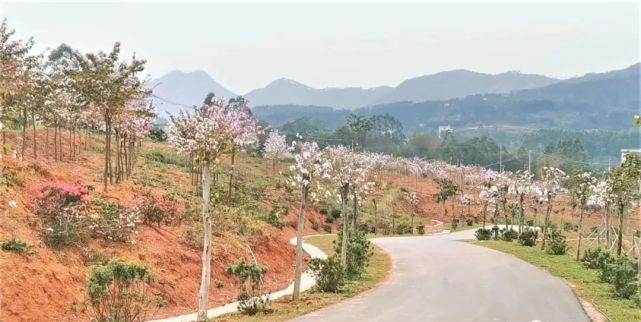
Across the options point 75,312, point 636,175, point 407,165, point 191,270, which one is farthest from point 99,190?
point 407,165

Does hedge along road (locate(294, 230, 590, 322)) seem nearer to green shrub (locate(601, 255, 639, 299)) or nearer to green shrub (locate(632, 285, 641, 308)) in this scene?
green shrub (locate(601, 255, 639, 299))

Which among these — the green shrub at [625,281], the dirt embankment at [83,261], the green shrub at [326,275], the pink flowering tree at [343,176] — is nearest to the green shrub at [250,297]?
the dirt embankment at [83,261]

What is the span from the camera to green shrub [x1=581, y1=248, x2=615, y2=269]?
2381cm

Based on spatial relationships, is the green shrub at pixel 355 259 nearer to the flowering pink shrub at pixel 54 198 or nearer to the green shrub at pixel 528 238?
the flowering pink shrub at pixel 54 198

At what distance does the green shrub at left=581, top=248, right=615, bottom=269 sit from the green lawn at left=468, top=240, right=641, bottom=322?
12.5 inches

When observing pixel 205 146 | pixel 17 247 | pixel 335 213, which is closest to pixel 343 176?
pixel 205 146

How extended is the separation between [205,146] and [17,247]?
5366 mm

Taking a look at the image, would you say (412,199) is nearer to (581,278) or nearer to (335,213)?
(335,213)

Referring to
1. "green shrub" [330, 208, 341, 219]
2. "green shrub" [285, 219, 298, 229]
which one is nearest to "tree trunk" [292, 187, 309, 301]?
"green shrub" [285, 219, 298, 229]

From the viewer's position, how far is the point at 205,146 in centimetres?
1395

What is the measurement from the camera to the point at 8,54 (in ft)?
73.6

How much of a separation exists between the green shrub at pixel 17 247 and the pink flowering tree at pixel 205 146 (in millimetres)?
4594

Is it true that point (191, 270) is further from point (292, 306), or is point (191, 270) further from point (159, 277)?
point (292, 306)

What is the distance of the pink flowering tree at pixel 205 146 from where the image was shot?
13672 millimetres
